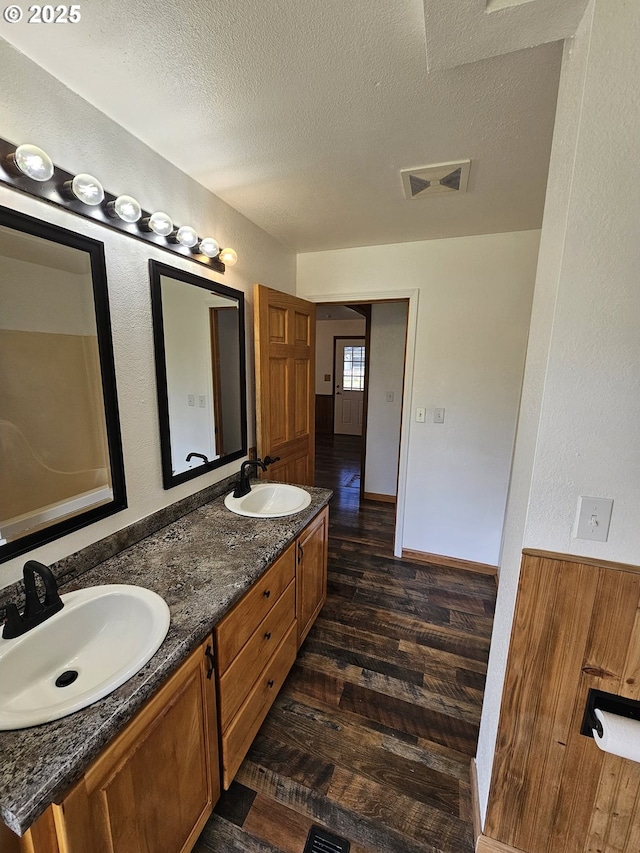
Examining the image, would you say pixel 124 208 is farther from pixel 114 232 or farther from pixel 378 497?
pixel 378 497

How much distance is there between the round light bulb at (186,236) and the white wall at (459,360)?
1.34 m

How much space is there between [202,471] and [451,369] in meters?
1.82

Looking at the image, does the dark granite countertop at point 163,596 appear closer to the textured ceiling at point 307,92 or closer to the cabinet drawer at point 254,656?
the cabinet drawer at point 254,656

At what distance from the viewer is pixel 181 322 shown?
166 cm

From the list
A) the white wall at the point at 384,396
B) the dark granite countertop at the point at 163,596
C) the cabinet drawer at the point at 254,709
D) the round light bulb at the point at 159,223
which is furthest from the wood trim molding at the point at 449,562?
the round light bulb at the point at 159,223

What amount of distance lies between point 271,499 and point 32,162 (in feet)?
5.48

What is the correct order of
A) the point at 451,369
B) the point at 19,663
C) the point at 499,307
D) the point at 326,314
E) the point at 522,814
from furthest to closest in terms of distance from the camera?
the point at 326,314 → the point at 451,369 → the point at 499,307 → the point at 522,814 → the point at 19,663

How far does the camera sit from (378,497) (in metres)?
4.04

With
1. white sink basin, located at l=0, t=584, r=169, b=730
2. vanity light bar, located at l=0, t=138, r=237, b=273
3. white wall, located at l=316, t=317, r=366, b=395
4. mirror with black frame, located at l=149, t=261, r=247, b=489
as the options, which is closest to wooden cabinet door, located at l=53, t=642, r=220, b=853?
white sink basin, located at l=0, t=584, r=169, b=730

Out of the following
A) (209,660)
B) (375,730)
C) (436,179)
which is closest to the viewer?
(209,660)

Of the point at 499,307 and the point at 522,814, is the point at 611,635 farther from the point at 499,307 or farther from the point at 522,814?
the point at 499,307

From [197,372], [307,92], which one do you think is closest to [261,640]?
[197,372]

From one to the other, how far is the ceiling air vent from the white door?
16.8 feet

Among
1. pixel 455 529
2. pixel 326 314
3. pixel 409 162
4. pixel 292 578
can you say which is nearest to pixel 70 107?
pixel 409 162
